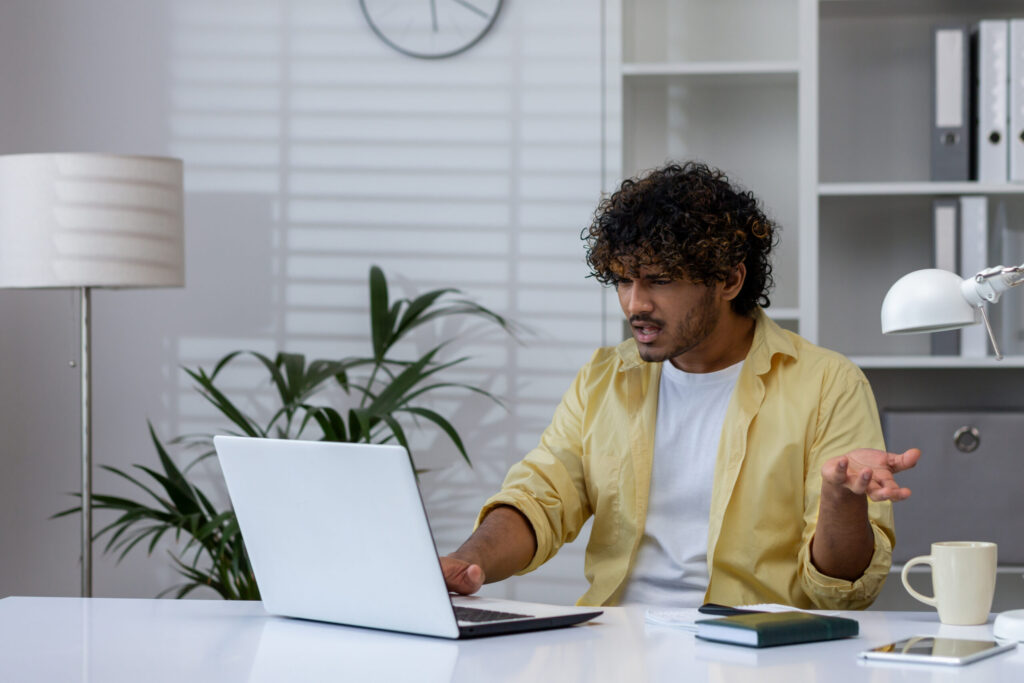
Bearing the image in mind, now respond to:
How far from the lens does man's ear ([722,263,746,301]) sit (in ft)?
6.53

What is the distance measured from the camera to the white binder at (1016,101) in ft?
7.90

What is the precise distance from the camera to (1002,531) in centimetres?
245

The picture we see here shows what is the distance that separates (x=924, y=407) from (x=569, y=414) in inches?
39.2

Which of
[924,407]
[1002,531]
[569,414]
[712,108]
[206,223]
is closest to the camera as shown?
[569,414]

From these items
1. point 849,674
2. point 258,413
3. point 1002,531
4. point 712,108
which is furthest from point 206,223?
point 849,674

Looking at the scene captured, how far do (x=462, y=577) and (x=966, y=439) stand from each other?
1.38 metres

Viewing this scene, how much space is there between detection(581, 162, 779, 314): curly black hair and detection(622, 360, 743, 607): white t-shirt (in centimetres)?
18

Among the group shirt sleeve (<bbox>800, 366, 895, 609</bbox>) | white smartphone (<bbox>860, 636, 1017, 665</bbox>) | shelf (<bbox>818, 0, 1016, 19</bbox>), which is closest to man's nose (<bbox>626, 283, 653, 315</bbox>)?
shirt sleeve (<bbox>800, 366, 895, 609</bbox>)

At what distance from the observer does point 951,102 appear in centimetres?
245

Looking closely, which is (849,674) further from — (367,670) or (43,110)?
(43,110)

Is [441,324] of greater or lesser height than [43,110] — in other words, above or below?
below

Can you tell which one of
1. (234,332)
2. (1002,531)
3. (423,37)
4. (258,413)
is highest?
(423,37)

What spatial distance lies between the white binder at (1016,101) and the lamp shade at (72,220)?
5.83 ft

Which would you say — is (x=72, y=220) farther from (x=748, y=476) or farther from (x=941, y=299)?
Result: (x=941, y=299)
